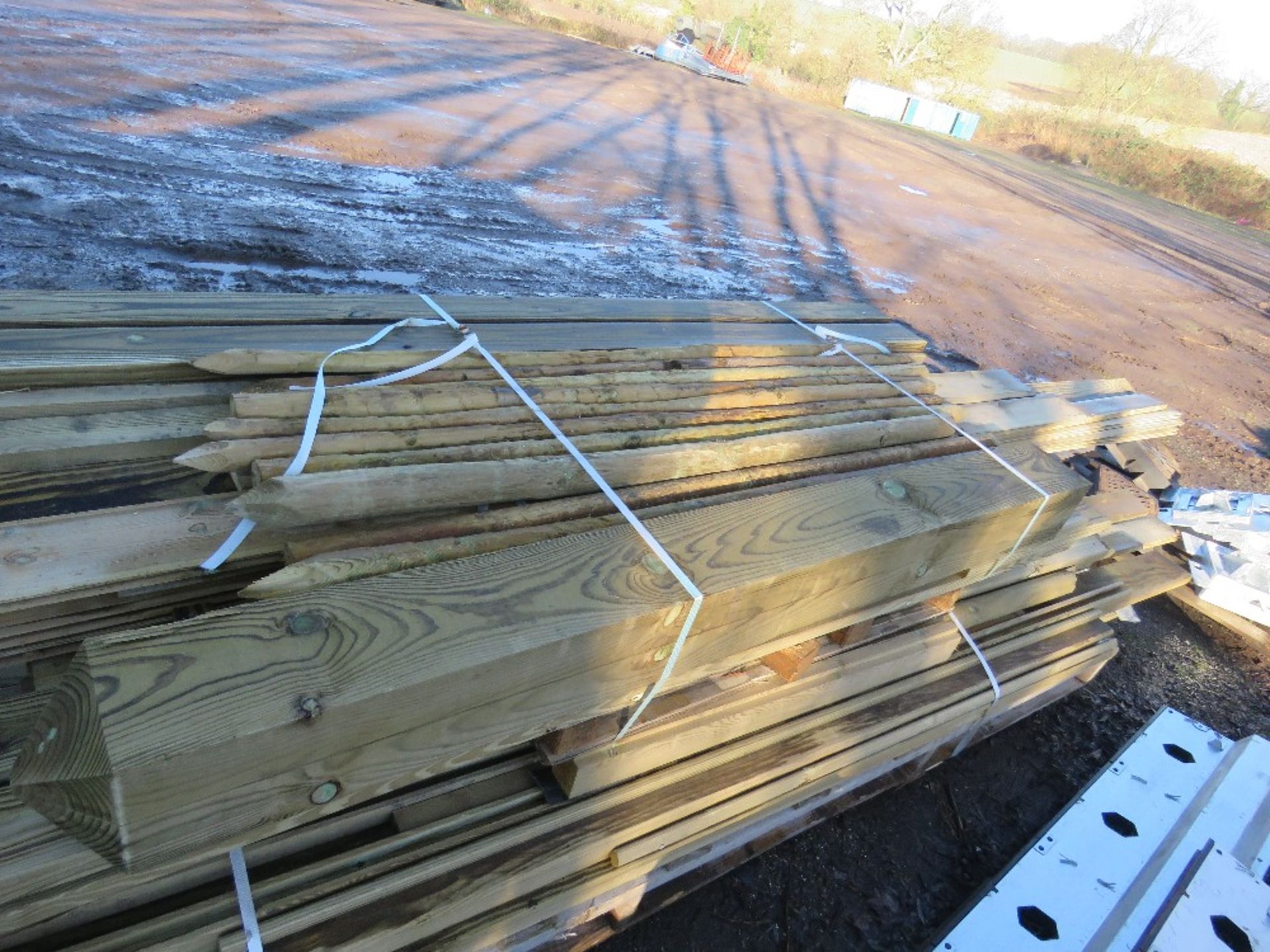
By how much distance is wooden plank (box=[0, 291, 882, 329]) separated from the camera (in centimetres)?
222

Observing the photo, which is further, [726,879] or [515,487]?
[726,879]

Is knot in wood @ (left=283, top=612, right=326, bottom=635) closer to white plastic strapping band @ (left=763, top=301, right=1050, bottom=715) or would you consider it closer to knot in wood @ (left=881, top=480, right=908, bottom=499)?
knot in wood @ (left=881, top=480, right=908, bottom=499)

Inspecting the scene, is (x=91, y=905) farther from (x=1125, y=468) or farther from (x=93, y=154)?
(x=93, y=154)

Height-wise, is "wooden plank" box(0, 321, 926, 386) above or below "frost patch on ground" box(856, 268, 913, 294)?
above

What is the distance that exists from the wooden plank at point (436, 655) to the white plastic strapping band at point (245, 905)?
1.42ft

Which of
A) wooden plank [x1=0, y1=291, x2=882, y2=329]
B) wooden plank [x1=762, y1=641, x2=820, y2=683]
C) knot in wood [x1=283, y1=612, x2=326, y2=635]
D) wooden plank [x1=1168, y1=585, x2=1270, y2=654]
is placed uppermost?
knot in wood [x1=283, y1=612, x2=326, y2=635]

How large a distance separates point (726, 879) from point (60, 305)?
3021 millimetres

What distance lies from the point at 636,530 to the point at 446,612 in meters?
0.49

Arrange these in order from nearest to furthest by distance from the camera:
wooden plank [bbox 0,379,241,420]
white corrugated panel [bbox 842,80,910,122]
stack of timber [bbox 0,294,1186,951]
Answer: stack of timber [bbox 0,294,1186,951]
wooden plank [bbox 0,379,241,420]
white corrugated panel [bbox 842,80,910,122]

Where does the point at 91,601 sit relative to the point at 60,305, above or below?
below

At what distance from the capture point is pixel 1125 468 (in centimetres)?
563

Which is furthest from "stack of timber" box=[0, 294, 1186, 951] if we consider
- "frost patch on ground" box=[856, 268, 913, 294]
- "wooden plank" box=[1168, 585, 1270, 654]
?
"frost patch on ground" box=[856, 268, 913, 294]

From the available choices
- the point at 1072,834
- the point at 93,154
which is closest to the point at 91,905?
the point at 1072,834

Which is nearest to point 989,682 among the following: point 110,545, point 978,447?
point 978,447
